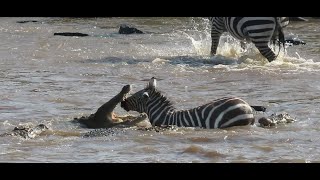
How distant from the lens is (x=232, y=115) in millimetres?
7148

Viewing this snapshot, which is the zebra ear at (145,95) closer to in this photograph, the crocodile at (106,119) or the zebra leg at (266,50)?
the crocodile at (106,119)

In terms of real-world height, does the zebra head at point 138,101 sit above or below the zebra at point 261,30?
below

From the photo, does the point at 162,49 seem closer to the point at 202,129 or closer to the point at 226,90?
the point at 226,90

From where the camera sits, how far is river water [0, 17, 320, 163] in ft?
20.0

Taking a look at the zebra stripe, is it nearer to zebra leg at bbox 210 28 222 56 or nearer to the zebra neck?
the zebra neck

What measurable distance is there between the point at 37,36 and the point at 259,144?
49.7ft

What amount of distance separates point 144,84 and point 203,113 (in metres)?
4.31

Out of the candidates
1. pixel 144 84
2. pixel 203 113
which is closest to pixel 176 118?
pixel 203 113

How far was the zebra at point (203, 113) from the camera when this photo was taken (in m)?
7.16

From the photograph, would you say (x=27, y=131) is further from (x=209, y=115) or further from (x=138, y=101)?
(x=209, y=115)

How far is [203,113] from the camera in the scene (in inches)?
285

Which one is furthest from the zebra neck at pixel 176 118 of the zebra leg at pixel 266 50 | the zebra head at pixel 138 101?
A: the zebra leg at pixel 266 50

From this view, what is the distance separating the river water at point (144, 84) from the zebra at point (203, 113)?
0.42 ft
